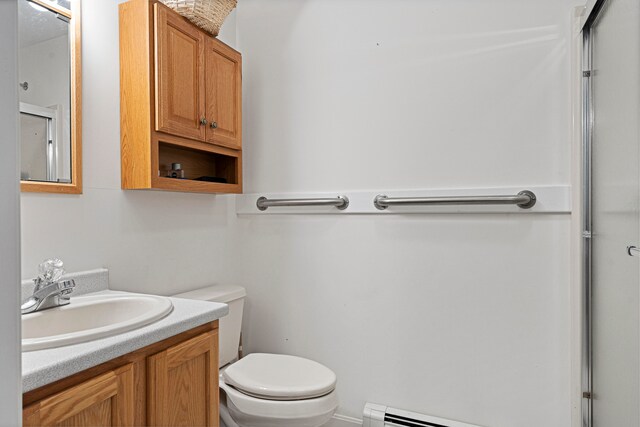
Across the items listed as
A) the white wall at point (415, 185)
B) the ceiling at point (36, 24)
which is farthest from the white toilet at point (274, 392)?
the ceiling at point (36, 24)

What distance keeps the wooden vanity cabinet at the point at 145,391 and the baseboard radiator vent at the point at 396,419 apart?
85cm

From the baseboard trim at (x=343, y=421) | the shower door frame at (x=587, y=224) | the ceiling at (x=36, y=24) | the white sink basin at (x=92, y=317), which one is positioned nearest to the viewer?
the white sink basin at (x=92, y=317)

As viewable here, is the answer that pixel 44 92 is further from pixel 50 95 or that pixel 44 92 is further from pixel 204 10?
pixel 204 10

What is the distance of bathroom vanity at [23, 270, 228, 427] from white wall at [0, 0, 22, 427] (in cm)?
55

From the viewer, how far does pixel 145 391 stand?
→ 988 millimetres

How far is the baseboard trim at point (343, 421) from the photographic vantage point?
6.21 ft

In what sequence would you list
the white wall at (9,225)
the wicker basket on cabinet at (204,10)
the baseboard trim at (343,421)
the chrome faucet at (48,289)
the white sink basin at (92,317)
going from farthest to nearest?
the baseboard trim at (343,421), the wicker basket on cabinet at (204,10), the chrome faucet at (48,289), the white sink basin at (92,317), the white wall at (9,225)

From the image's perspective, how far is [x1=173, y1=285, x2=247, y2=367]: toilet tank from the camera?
5.73 feet

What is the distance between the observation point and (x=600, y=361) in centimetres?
131

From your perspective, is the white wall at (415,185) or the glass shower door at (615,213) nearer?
the glass shower door at (615,213)

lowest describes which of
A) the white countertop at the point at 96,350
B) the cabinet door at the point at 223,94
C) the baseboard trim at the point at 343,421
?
the baseboard trim at the point at 343,421

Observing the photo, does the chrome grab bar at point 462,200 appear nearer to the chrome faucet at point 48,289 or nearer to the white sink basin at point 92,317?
the white sink basin at point 92,317

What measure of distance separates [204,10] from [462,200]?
1.25 meters

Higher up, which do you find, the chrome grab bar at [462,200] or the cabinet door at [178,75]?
the cabinet door at [178,75]
